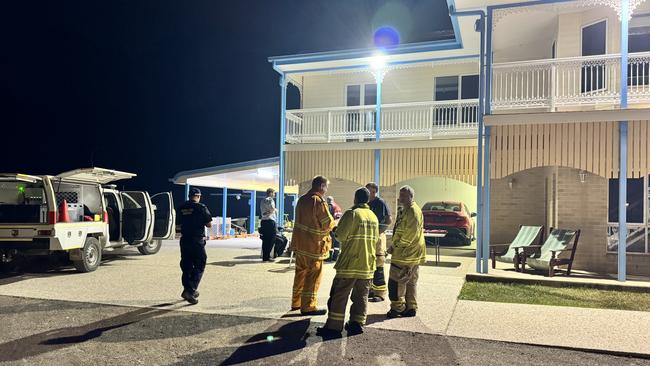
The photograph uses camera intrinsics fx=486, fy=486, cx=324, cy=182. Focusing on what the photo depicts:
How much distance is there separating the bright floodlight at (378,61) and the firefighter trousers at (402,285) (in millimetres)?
8416

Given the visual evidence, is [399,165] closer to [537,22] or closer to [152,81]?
[537,22]

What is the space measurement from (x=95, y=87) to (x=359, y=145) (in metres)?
64.3

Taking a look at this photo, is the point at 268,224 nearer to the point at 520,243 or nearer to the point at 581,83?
the point at 520,243

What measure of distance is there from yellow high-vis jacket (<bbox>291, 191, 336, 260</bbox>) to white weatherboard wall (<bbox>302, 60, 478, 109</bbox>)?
9.79 m

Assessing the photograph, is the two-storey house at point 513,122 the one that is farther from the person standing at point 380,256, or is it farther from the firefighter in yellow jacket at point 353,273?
the firefighter in yellow jacket at point 353,273

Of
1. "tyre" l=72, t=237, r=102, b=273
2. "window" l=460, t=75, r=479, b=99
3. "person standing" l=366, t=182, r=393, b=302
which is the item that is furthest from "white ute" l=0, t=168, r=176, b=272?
"window" l=460, t=75, r=479, b=99

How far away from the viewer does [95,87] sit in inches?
2645

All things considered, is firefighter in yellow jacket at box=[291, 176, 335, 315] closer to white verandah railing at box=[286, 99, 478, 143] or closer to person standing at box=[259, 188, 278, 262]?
person standing at box=[259, 188, 278, 262]

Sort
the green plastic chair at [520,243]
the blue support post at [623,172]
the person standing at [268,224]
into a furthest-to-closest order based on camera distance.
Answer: the person standing at [268,224], the green plastic chair at [520,243], the blue support post at [623,172]

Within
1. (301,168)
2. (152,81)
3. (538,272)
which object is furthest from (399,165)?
(152,81)

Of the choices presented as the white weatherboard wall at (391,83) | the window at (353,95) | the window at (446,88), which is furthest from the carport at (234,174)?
the window at (446,88)

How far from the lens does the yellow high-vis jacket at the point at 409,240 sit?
19.8 ft

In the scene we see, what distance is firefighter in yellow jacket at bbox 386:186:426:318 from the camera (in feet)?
19.8

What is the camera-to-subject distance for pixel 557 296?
7488 millimetres
